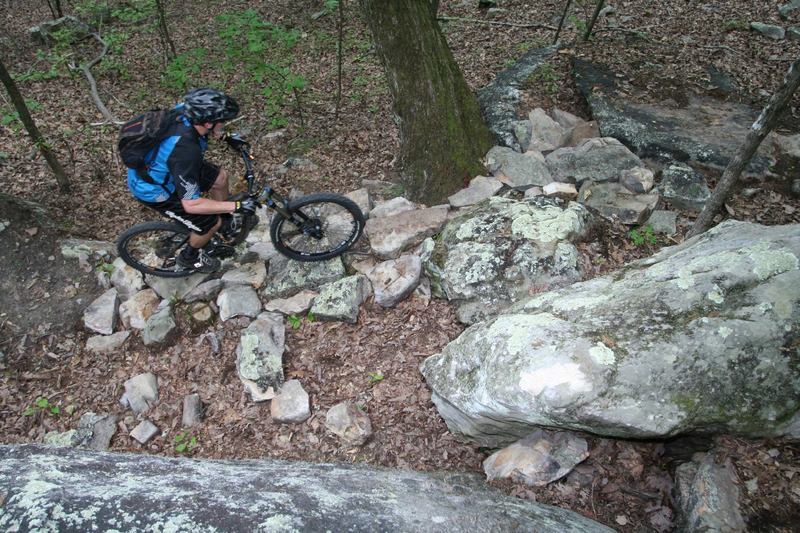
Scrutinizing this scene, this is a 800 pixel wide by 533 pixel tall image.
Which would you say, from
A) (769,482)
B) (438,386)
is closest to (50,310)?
(438,386)

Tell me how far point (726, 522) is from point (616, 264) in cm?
283

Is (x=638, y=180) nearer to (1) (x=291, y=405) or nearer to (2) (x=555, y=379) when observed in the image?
(2) (x=555, y=379)

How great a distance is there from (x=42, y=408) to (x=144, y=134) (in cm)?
320

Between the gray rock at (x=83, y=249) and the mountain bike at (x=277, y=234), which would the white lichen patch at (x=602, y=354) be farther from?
the gray rock at (x=83, y=249)

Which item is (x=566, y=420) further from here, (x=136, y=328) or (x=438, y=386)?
(x=136, y=328)

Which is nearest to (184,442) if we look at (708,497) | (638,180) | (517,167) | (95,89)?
(708,497)

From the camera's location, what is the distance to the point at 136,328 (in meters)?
5.58

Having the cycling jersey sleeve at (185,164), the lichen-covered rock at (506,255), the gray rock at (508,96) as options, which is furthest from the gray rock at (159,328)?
the gray rock at (508,96)

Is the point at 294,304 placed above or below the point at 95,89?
below

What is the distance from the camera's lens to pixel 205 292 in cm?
565

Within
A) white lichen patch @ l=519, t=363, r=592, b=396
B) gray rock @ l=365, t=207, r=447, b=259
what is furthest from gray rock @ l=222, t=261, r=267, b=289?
white lichen patch @ l=519, t=363, r=592, b=396

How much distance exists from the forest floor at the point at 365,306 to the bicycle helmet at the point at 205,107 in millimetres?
2357

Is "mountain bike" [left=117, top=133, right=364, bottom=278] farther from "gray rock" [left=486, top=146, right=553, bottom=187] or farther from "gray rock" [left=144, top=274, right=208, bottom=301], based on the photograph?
"gray rock" [left=486, top=146, right=553, bottom=187]

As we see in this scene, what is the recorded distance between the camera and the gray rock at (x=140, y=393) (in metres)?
4.94
